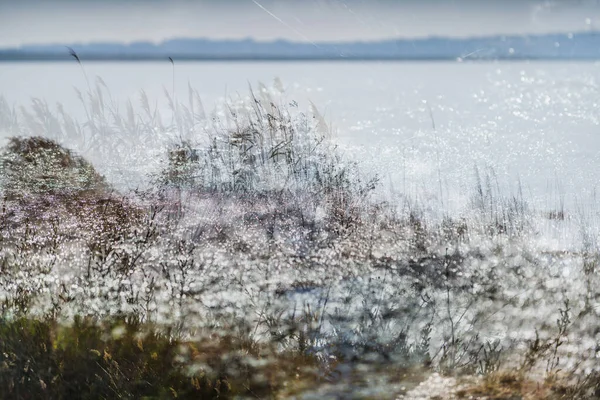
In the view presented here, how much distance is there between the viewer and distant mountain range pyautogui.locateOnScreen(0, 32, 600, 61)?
2.43 metres

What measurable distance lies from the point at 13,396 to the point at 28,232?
2.46 feet

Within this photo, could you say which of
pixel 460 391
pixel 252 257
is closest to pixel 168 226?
pixel 252 257

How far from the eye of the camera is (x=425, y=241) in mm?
2391

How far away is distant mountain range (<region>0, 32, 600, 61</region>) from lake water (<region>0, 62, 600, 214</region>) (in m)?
0.06

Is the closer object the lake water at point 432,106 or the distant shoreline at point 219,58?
the lake water at point 432,106

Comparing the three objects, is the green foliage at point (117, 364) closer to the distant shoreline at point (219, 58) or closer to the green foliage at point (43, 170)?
the green foliage at point (43, 170)

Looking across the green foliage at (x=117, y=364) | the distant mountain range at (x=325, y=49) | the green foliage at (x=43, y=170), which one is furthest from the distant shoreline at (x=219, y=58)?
the green foliage at (x=117, y=364)

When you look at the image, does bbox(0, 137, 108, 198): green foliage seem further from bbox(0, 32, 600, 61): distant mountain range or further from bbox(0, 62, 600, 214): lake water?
bbox(0, 32, 600, 61): distant mountain range

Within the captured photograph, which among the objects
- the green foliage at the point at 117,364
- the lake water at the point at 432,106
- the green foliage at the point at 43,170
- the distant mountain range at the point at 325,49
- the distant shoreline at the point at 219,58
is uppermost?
the distant mountain range at the point at 325,49

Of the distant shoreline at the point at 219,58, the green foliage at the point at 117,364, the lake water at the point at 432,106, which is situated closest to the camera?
the green foliage at the point at 117,364

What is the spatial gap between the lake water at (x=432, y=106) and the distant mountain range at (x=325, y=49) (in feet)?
0.20

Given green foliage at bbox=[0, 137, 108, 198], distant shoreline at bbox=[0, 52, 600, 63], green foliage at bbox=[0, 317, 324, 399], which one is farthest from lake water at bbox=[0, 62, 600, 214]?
green foliage at bbox=[0, 317, 324, 399]

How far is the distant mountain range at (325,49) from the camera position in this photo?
2.43 meters

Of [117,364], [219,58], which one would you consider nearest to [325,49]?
[219,58]
